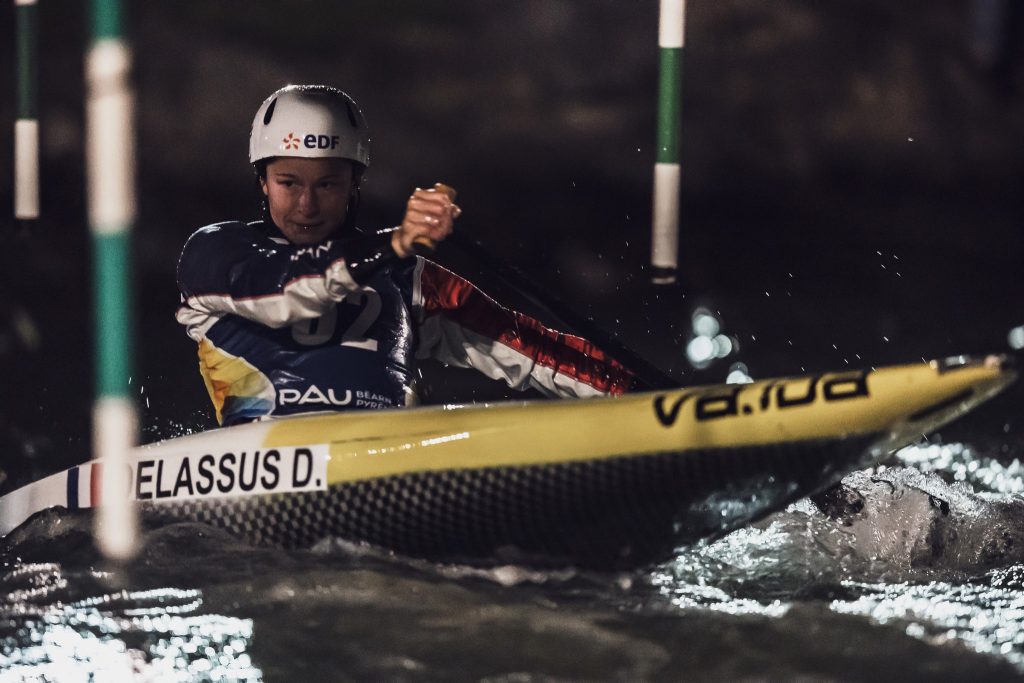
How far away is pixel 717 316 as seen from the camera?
8.29 meters

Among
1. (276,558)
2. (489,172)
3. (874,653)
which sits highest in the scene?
(489,172)

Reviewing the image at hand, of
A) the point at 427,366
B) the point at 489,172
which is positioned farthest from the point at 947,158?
the point at 427,366

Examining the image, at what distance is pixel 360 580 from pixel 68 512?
37.5 inches

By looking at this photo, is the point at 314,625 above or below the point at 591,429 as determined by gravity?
below

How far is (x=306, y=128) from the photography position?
13.3 feet

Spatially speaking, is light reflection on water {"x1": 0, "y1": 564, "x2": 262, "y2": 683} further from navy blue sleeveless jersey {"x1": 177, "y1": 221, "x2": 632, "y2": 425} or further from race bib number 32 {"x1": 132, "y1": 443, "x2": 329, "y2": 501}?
navy blue sleeveless jersey {"x1": 177, "y1": 221, "x2": 632, "y2": 425}

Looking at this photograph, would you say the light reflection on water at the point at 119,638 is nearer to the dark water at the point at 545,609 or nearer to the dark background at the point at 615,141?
the dark water at the point at 545,609

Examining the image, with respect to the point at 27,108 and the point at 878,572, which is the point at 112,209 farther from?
the point at 27,108

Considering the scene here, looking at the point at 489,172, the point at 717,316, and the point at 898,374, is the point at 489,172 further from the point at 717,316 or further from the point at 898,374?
the point at 898,374

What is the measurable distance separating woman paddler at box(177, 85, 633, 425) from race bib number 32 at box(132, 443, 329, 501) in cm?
29

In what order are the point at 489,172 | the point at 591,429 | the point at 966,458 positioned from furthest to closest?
the point at 489,172 → the point at 966,458 → the point at 591,429

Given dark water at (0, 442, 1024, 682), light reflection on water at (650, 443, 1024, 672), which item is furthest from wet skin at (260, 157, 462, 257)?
light reflection on water at (650, 443, 1024, 672)

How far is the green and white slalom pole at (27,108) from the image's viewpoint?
506 cm

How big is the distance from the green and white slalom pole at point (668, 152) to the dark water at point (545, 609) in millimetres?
838
